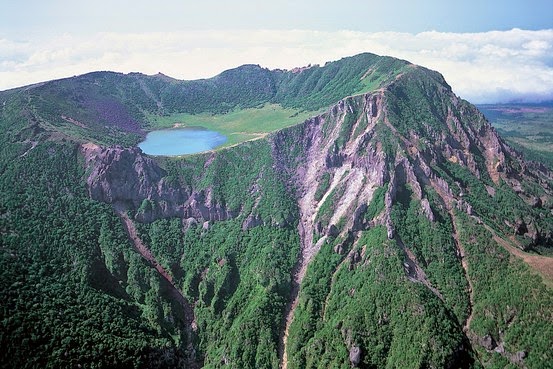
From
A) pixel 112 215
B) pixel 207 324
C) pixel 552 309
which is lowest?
pixel 207 324

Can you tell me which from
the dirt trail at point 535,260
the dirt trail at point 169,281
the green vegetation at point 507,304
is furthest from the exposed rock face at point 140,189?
the dirt trail at point 535,260

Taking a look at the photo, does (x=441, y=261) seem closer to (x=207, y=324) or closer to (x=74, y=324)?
(x=207, y=324)

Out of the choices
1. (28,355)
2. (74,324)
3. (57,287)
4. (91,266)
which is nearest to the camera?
(28,355)

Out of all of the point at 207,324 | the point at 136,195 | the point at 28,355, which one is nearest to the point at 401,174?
the point at 207,324

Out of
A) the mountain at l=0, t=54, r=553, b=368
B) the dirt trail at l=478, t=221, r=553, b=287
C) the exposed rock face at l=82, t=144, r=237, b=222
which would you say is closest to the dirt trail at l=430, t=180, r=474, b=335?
the mountain at l=0, t=54, r=553, b=368

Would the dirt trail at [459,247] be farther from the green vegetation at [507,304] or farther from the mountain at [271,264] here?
the green vegetation at [507,304]

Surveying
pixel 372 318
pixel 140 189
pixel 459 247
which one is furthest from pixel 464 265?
pixel 140 189

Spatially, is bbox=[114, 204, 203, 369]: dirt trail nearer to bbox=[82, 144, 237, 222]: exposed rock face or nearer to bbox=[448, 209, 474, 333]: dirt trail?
bbox=[82, 144, 237, 222]: exposed rock face
